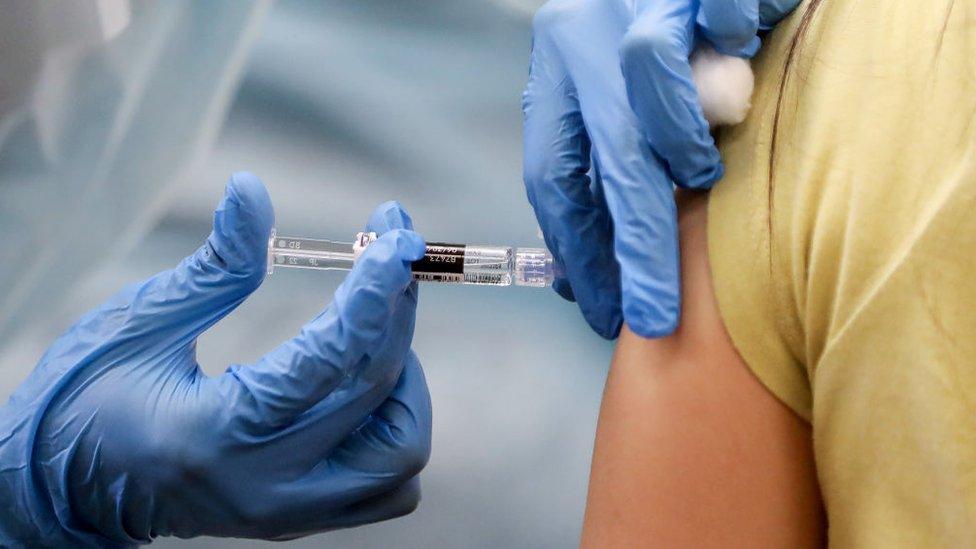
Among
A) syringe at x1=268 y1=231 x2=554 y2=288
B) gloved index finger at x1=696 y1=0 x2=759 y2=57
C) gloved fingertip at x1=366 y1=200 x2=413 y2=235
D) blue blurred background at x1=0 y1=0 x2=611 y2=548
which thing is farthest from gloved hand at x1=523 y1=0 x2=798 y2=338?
blue blurred background at x1=0 y1=0 x2=611 y2=548

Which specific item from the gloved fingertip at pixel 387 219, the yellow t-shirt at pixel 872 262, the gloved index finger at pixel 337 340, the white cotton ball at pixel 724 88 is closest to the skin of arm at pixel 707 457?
the yellow t-shirt at pixel 872 262

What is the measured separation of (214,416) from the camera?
0.98m

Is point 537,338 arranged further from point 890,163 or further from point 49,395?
point 890,163

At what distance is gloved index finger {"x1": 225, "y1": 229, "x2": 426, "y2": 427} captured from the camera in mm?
957

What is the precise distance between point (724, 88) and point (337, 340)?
48 centimetres

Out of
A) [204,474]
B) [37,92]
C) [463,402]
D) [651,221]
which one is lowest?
[463,402]

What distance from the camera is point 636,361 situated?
29.9 inches

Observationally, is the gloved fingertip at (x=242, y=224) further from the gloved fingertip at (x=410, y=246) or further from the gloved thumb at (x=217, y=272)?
the gloved fingertip at (x=410, y=246)

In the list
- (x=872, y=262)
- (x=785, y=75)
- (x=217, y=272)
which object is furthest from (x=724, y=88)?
(x=217, y=272)

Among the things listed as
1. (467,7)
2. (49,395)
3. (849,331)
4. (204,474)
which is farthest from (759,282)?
(467,7)

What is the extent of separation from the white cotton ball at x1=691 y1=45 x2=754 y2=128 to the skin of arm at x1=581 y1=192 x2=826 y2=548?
14cm

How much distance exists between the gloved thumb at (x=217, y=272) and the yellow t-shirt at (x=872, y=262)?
1.74 feet

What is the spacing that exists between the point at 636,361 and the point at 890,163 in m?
0.25

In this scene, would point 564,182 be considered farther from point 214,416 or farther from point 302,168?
point 302,168
